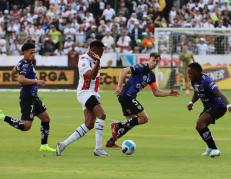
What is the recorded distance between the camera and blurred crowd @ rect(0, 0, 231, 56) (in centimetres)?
4209

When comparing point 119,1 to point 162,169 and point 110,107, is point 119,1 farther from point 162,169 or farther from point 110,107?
point 162,169

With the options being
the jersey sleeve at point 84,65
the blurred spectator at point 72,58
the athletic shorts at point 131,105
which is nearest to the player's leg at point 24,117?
the jersey sleeve at point 84,65

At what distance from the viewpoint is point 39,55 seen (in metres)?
41.4

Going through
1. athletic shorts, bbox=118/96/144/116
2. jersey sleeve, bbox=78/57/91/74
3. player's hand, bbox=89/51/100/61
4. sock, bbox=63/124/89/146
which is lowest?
sock, bbox=63/124/89/146

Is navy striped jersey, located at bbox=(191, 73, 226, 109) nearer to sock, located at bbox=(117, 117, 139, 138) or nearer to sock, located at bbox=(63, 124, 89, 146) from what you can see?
sock, located at bbox=(117, 117, 139, 138)

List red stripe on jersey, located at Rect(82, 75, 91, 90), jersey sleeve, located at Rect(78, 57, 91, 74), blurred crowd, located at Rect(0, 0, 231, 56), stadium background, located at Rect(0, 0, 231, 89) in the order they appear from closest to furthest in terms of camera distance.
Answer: jersey sleeve, located at Rect(78, 57, 91, 74) → red stripe on jersey, located at Rect(82, 75, 91, 90) → stadium background, located at Rect(0, 0, 231, 89) → blurred crowd, located at Rect(0, 0, 231, 56)

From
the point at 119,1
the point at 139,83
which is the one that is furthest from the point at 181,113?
the point at 119,1

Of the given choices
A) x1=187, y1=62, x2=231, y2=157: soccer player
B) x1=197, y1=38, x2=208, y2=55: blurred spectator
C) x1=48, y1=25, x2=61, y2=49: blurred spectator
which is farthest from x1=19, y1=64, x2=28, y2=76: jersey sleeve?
x1=48, y1=25, x2=61, y2=49: blurred spectator

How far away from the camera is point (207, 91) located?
1519cm

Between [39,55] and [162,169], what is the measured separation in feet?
94.4

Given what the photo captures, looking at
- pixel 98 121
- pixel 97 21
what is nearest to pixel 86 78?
pixel 98 121

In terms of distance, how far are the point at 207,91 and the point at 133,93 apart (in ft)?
7.74

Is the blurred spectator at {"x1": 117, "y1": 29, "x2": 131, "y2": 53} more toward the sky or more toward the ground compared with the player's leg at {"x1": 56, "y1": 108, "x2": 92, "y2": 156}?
more toward the ground

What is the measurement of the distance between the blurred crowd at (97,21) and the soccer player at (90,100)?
26188 millimetres
